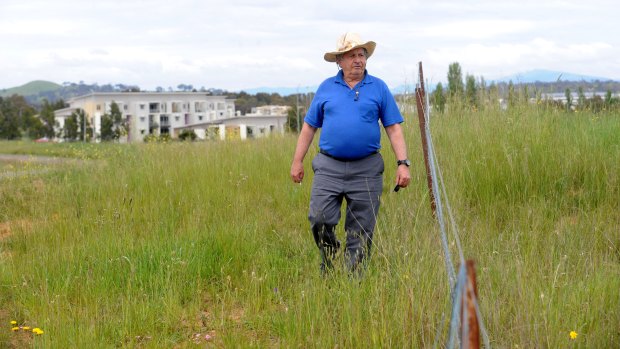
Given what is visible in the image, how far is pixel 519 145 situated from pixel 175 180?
4.02m

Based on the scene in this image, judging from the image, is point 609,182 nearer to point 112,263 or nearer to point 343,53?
point 343,53

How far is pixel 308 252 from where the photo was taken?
5926 millimetres

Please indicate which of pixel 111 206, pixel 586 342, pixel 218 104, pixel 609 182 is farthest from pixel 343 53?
pixel 218 104

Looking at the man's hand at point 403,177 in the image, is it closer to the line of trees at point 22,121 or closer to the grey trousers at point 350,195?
the grey trousers at point 350,195

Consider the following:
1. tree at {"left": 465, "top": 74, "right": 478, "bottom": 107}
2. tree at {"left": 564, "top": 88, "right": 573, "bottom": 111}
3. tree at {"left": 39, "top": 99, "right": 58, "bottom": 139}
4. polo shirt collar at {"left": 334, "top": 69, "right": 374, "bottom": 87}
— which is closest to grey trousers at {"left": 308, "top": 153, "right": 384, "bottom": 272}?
polo shirt collar at {"left": 334, "top": 69, "right": 374, "bottom": 87}

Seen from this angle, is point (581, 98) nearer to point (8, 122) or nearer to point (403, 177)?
point (403, 177)

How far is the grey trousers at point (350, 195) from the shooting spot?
5.25 metres

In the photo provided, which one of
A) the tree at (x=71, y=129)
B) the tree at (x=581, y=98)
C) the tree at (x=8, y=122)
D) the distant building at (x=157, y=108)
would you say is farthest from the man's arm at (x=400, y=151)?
the distant building at (x=157, y=108)

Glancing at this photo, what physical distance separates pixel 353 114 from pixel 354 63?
364mm

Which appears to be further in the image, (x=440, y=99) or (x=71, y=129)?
(x=71, y=129)

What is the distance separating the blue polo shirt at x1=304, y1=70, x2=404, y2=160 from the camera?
16.9ft

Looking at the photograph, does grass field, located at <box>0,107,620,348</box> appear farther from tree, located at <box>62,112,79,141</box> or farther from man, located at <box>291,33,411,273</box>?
tree, located at <box>62,112,79,141</box>

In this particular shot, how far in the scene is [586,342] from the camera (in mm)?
3686

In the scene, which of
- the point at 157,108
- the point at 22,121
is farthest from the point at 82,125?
the point at 157,108
